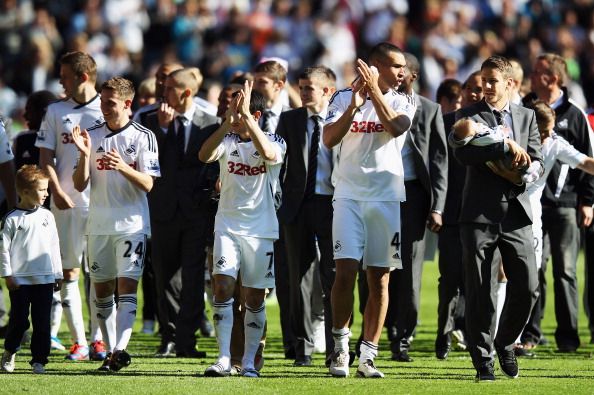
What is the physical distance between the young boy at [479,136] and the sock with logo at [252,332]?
209 centimetres

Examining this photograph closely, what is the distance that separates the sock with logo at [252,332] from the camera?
1048cm

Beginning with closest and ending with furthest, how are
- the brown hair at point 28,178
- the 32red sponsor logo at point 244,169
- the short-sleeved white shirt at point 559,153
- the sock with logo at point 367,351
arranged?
the sock with logo at point 367,351 < the 32red sponsor logo at point 244,169 < the brown hair at point 28,178 < the short-sleeved white shirt at point 559,153

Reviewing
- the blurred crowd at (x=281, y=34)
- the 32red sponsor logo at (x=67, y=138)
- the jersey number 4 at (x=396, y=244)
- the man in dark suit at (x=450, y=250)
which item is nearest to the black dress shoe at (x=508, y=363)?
the jersey number 4 at (x=396, y=244)

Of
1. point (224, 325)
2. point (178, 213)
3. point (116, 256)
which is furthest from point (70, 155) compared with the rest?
point (224, 325)

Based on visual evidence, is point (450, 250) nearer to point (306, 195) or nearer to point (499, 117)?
point (306, 195)

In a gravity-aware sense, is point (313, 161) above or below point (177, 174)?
above

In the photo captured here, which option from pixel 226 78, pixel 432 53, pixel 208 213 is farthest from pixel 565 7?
pixel 208 213

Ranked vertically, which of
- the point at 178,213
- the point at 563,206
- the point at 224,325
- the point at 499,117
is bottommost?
the point at 224,325

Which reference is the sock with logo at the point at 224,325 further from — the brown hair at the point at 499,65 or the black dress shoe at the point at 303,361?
the brown hair at the point at 499,65

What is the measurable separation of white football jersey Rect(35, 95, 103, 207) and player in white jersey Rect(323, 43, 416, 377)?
2.67 m

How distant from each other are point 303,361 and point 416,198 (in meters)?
1.77

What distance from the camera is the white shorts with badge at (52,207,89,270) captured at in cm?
1202

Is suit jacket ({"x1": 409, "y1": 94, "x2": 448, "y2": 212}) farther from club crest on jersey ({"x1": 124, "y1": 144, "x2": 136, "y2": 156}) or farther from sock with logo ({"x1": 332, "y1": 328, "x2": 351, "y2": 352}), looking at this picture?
club crest on jersey ({"x1": 124, "y1": 144, "x2": 136, "y2": 156})

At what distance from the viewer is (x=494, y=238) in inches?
402
